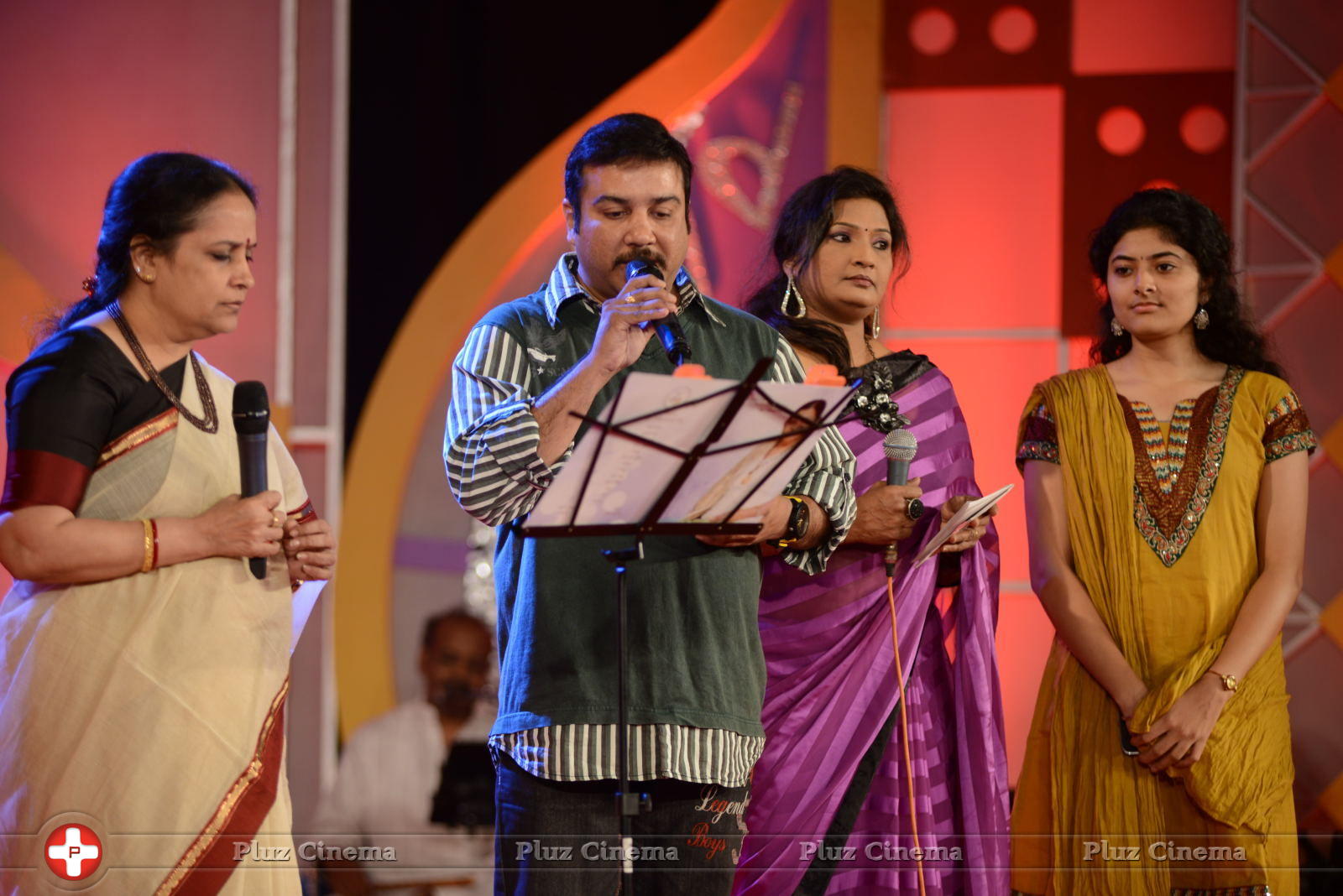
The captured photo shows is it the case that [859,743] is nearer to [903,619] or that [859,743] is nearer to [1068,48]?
[903,619]

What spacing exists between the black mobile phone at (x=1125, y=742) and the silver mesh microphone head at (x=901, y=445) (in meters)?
0.73

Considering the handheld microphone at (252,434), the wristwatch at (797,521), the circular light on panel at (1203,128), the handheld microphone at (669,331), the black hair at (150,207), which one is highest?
the circular light on panel at (1203,128)

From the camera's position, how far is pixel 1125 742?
283 centimetres

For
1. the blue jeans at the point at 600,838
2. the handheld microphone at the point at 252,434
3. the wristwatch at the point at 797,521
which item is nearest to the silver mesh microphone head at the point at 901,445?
the wristwatch at the point at 797,521

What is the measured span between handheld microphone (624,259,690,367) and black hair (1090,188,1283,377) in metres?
1.41

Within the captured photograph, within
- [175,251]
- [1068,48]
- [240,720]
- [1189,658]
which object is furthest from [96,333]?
[1068,48]

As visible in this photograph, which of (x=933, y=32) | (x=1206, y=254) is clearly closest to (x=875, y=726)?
(x=1206, y=254)

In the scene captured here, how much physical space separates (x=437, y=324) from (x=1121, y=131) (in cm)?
223

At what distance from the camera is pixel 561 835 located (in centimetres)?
210

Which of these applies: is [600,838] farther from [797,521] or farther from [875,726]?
[875,726]

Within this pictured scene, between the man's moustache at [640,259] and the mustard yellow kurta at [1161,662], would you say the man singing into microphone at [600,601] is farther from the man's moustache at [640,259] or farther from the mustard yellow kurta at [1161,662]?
the mustard yellow kurta at [1161,662]

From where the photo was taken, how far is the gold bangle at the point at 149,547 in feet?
6.72

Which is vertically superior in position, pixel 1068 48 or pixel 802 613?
pixel 1068 48

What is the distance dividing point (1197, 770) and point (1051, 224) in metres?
2.02
